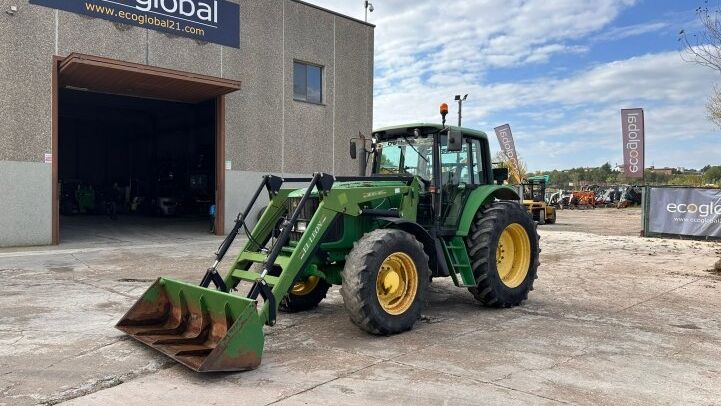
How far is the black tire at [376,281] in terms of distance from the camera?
17.2ft

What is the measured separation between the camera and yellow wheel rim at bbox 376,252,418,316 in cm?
564

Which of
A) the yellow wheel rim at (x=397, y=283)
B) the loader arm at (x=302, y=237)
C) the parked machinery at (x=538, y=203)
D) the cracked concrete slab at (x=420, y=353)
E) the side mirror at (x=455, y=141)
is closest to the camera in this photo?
the cracked concrete slab at (x=420, y=353)

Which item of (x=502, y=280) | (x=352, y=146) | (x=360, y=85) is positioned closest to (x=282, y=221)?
(x=352, y=146)

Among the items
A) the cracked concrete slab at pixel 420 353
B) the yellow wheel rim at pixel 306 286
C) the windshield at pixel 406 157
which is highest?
the windshield at pixel 406 157

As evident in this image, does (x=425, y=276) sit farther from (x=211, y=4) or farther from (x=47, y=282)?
(x=211, y=4)

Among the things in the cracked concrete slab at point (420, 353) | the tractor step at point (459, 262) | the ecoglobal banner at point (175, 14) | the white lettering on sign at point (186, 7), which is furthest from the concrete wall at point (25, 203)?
the tractor step at point (459, 262)

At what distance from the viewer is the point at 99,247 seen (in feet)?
44.3

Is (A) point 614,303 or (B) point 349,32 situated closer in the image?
(A) point 614,303

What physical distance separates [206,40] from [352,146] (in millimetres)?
10467

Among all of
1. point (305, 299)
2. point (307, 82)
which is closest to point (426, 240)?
point (305, 299)

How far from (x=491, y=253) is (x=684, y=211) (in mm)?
13861

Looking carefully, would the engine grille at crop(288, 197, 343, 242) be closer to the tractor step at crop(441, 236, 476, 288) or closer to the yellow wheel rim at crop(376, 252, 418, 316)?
the yellow wheel rim at crop(376, 252, 418, 316)

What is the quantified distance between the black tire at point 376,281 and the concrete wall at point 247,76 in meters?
11.1

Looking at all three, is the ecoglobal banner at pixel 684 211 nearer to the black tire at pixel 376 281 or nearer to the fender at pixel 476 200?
the fender at pixel 476 200
